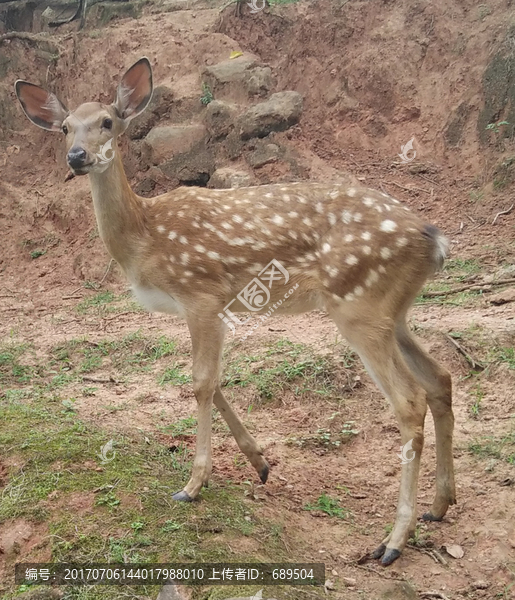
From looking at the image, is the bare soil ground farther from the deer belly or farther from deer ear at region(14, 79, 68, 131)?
deer ear at region(14, 79, 68, 131)

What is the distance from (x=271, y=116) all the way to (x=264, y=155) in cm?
75

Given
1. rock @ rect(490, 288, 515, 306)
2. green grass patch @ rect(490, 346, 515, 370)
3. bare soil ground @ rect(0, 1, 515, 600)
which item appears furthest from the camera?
rock @ rect(490, 288, 515, 306)

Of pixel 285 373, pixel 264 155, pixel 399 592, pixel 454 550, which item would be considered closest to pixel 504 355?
pixel 285 373

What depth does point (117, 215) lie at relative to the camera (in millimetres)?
4758

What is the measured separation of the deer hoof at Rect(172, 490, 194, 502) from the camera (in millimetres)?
4270

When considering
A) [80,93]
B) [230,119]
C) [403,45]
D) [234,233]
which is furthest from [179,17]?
[234,233]

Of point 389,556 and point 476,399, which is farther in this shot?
point 476,399

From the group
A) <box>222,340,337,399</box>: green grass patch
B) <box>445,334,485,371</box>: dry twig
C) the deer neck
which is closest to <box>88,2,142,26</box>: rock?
<box>222,340,337,399</box>: green grass patch

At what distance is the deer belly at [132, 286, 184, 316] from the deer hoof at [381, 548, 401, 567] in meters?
1.99

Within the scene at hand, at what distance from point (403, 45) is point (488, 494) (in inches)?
377

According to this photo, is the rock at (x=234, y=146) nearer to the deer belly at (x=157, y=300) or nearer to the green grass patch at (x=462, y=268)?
the green grass patch at (x=462, y=268)

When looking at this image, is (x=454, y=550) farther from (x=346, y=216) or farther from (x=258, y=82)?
(x=258, y=82)

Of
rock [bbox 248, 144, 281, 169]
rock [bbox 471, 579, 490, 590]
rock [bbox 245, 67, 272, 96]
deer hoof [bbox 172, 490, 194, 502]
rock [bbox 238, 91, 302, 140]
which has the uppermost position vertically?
rock [bbox 245, 67, 272, 96]

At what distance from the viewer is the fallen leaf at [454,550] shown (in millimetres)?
4133
